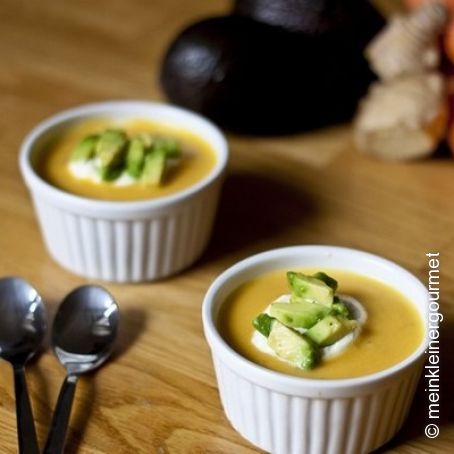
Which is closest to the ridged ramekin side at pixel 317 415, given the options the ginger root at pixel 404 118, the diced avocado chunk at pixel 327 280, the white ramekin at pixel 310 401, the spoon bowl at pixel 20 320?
the white ramekin at pixel 310 401

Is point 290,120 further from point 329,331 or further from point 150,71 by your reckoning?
point 329,331

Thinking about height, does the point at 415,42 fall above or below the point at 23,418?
above

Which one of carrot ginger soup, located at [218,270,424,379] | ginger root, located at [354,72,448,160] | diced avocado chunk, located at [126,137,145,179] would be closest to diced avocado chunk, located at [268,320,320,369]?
carrot ginger soup, located at [218,270,424,379]

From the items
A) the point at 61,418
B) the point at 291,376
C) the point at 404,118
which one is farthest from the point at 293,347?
the point at 404,118

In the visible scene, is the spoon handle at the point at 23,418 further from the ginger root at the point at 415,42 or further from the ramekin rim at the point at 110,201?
the ginger root at the point at 415,42

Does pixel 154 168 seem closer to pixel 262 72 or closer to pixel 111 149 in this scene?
pixel 111 149

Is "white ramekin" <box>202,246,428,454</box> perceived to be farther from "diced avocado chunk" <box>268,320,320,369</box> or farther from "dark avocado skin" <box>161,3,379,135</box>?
"dark avocado skin" <box>161,3,379,135</box>
